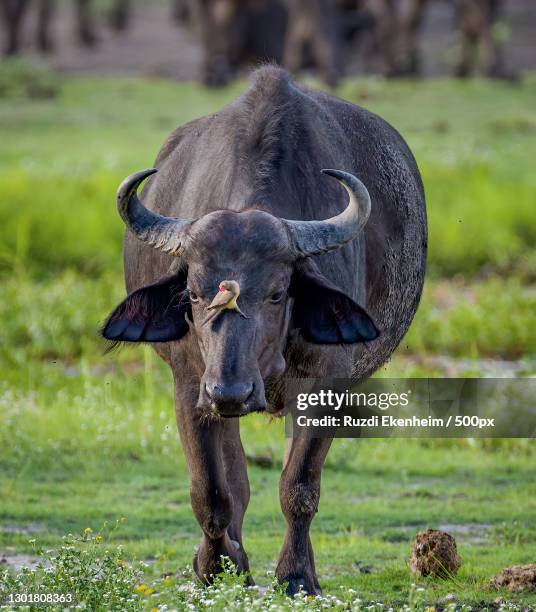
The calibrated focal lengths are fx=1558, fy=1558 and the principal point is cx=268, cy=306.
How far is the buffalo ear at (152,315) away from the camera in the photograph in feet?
17.2

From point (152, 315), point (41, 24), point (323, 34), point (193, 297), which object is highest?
point (193, 297)

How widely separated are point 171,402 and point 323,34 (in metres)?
14.3

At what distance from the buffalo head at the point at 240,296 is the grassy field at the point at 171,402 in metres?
0.68

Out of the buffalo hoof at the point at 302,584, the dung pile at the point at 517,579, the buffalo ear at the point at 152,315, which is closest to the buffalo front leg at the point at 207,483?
the buffalo hoof at the point at 302,584

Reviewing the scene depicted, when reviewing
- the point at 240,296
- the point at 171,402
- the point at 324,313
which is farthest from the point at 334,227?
the point at 171,402

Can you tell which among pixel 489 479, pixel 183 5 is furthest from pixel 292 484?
pixel 183 5

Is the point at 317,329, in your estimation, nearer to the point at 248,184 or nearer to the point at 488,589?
the point at 248,184

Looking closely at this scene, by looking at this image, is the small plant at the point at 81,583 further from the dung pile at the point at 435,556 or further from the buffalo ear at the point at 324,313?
the dung pile at the point at 435,556

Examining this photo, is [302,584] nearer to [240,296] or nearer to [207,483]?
[207,483]

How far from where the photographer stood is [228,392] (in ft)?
15.3

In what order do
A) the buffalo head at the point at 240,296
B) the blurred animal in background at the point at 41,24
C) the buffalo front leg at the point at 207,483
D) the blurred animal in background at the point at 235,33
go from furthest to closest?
the blurred animal in background at the point at 41,24 → the blurred animal in background at the point at 235,33 → the buffalo front leg at the point at 207,483 → the buffalo head at the point at 240,296

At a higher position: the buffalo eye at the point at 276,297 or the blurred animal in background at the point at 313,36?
the buffalo eye at the point at 276,297

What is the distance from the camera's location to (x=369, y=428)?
8.45 metres

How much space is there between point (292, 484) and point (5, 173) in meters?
10.4
